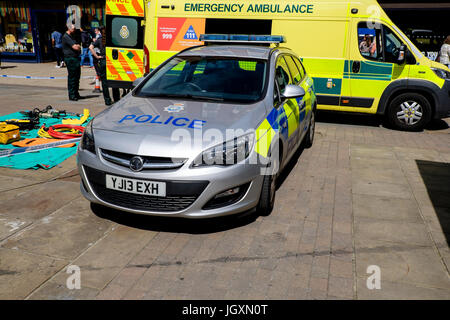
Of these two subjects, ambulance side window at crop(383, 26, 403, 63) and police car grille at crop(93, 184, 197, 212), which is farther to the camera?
ambulance side window at crop(383, 26, 403, 63)

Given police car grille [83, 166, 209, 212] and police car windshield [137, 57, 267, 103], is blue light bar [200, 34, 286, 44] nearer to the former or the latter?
police car windshield [137, 57, 267, 103]

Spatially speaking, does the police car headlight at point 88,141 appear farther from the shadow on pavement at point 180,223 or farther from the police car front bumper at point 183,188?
the shadow on pavement at point 180,223

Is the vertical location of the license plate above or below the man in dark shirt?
below

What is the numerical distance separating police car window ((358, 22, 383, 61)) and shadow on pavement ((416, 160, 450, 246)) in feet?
8.97

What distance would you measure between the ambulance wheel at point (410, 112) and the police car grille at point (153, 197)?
6.20 meters

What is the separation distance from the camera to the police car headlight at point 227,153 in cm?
333

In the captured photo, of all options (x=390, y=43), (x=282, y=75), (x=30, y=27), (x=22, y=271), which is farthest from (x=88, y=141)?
(x=30, y=27)

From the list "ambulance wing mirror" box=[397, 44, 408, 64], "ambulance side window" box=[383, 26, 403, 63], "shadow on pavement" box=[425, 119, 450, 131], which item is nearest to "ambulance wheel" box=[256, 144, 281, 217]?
"ambulance wing mirror" box=[397, 44, 408, 64]

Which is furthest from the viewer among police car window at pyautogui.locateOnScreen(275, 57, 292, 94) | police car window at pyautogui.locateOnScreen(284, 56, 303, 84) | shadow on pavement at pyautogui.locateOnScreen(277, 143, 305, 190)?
police car window at pyautogui.locateOnScreen(284, 56, 303, 84)

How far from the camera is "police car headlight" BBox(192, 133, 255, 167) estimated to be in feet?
10.9

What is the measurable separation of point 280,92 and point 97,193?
7.50ft

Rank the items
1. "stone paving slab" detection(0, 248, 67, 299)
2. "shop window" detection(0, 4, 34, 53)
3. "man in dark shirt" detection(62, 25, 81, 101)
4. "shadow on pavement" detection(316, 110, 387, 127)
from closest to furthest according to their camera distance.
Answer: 1. "stone paving slab" detection(0, 248, 67, 299)
2. "shadow on pavement" detection(316, 110, 387, 127)
3. "man in dark shirt" detection(62, 25, 81, 101)
4. "shop window" detection(0, 4, 34, 53)

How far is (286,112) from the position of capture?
179 inches

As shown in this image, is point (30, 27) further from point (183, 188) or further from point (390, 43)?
point (183, 188)
